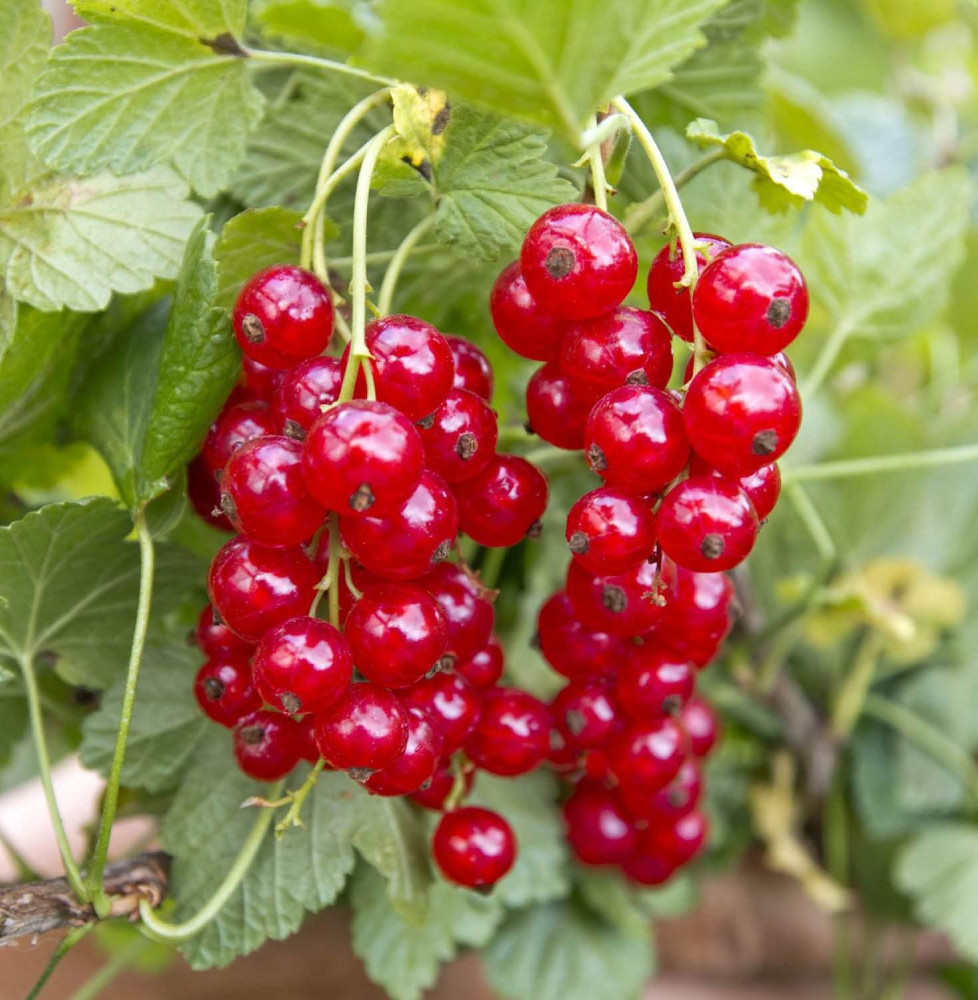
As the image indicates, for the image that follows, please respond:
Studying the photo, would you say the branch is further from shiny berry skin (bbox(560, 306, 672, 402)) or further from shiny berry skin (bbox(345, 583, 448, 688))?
shiny berry skin (bbox(560, 306, 672, 402))

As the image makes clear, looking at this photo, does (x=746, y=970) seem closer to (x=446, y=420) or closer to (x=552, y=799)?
(x=552, y=799)

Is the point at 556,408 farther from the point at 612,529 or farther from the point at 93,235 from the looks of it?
the point at 93,235

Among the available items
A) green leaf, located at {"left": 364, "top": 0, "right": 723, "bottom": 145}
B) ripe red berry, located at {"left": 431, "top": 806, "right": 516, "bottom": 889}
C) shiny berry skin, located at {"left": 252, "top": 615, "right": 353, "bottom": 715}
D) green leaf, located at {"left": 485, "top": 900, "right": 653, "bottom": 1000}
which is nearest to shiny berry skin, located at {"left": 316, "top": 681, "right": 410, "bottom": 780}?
shiny berry skin, located at {"left": 252, "top": 615, "right": 353, "bottom": 715}

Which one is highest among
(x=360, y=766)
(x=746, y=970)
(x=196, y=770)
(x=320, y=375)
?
(x=320, y=375)

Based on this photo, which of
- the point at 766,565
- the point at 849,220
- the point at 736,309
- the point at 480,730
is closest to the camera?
the point at 736,309

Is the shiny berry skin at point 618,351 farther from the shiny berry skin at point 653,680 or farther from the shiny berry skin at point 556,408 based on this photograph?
the shiny berry skin at point 653,680

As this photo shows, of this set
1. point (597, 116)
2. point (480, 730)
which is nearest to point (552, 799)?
point (480, 730)

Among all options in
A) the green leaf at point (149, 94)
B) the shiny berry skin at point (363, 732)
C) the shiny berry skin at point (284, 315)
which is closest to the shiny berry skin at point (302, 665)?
the shiny berry skin at point (363, 732)

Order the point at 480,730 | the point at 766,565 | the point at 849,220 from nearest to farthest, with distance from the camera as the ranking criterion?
the point at 480,730
the point at 849,220
the point at 766,565
